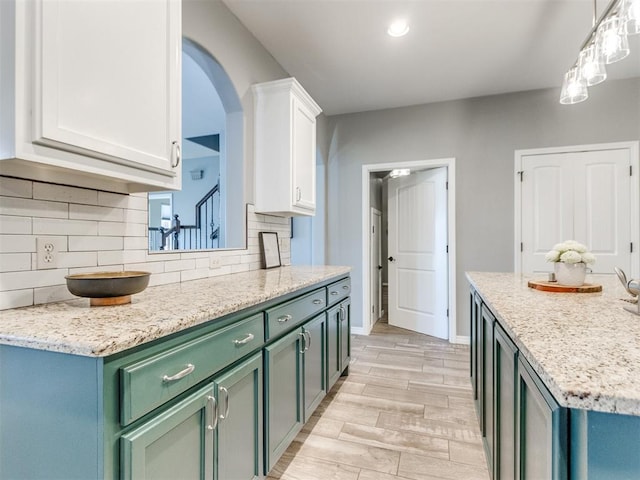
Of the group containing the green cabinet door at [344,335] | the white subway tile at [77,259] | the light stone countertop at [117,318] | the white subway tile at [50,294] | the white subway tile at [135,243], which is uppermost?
the white subway tile at [135,243]

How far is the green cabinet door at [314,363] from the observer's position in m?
1.94

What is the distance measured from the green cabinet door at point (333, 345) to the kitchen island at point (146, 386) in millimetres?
753

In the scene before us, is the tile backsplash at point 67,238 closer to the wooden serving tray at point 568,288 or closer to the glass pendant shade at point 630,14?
the wooden serving tray at point 568,288

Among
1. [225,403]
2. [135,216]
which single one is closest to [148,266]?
[135,216]

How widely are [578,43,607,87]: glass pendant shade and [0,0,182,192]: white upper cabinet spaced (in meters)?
2.08

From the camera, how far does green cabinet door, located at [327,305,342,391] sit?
2.33 metres

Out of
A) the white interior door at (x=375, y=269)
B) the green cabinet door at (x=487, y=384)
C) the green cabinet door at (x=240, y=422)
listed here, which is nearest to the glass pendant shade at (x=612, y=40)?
the green cabinet door at (x=487, y=384)

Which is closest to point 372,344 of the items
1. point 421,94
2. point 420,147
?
point 420,147

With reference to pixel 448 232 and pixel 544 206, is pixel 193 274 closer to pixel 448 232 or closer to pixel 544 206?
pixel 448 232

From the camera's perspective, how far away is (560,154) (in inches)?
138

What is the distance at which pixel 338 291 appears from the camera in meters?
2.54

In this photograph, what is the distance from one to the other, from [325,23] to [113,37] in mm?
1756

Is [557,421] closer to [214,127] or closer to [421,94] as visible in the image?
[421,94]

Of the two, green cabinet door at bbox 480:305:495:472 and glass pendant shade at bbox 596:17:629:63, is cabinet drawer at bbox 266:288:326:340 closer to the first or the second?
green cabinet door at bbox 480:305:495:472
